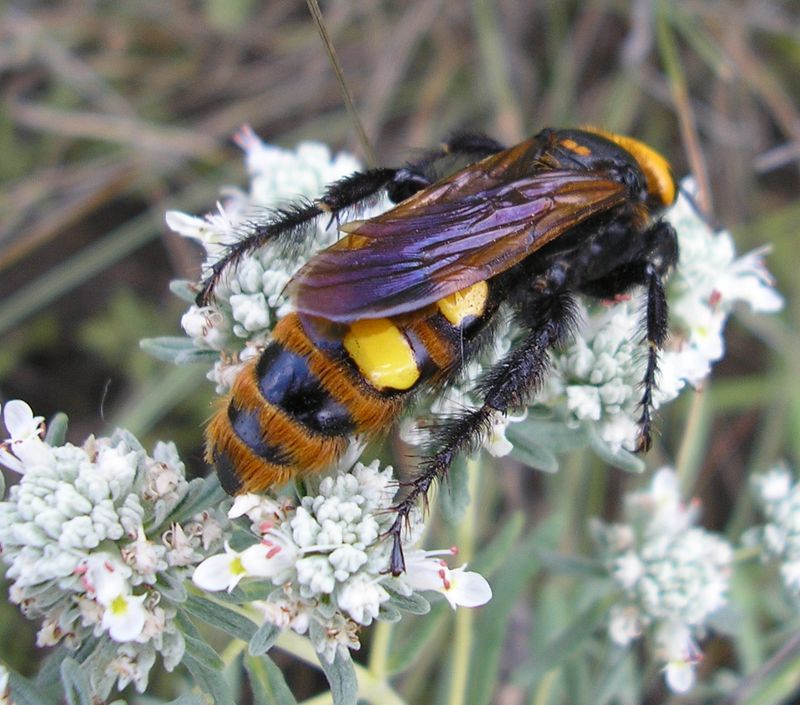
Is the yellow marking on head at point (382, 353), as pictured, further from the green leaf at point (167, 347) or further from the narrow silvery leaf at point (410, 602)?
the green leaf at point (167, 347)

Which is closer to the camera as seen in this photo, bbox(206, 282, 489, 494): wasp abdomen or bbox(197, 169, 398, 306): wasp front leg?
bbox(206, 282, 489, 494): wasp abdomen

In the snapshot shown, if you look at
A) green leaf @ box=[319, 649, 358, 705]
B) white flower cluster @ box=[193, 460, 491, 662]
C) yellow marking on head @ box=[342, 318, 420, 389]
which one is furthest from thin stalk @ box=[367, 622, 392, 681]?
yellow marking on head @ box=[342, 318, 420, 389]

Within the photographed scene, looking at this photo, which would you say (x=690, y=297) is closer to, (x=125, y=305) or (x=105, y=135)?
(x=125, y=305)

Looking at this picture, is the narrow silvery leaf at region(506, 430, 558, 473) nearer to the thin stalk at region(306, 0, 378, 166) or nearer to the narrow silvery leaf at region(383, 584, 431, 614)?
the narrow silvery leaf at region(383, 584, 431, 614)

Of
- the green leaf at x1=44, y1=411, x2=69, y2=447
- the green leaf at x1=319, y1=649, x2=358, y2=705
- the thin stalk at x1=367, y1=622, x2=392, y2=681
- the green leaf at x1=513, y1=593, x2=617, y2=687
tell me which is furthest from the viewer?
the green leaf at x1=513, y1=593, x2=617, y2=687

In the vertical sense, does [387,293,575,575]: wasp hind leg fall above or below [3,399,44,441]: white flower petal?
below

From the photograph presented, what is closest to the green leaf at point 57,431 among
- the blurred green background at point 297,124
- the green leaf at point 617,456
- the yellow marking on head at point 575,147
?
the green leaf at point 617,456

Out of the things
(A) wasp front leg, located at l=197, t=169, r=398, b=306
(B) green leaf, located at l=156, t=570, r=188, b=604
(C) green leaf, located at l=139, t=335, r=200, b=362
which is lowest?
(B) green leaf, located at l=156, t=570, r=188, b=604
